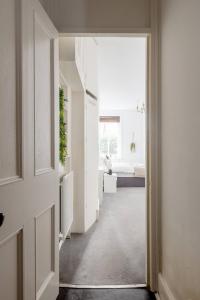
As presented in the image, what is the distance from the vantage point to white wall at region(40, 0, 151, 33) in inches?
91.8

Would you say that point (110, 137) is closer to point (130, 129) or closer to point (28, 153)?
point (130, 129)

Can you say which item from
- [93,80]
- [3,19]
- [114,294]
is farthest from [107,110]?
[3,19]

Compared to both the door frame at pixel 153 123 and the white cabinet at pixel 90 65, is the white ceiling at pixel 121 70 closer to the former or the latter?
the white cabinet at pixel 90 65

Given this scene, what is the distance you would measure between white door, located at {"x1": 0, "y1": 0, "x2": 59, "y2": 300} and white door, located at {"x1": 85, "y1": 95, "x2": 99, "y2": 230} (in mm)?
2081

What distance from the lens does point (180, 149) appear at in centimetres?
175

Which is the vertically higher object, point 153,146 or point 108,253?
point 153,146

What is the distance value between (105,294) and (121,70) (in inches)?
204

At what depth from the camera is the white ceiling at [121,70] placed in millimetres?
4910

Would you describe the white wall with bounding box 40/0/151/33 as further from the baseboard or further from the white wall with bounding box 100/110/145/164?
the white wall with bounding box 100/110/145/164

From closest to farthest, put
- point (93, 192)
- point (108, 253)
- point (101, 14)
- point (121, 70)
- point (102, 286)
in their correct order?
point (101, 14) → point (102, 286) → point (108, 253) → point (93, 192) → point (121, 70)

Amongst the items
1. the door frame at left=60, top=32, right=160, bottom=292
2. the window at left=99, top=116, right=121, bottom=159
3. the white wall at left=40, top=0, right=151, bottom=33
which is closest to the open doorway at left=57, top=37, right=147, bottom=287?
the door frame at left=60, top=32, right=160, bottom=292

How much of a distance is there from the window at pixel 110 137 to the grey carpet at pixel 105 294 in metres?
9.54

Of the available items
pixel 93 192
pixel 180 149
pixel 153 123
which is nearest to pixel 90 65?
pixel 93 192

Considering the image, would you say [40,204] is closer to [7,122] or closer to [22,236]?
[22,236]
